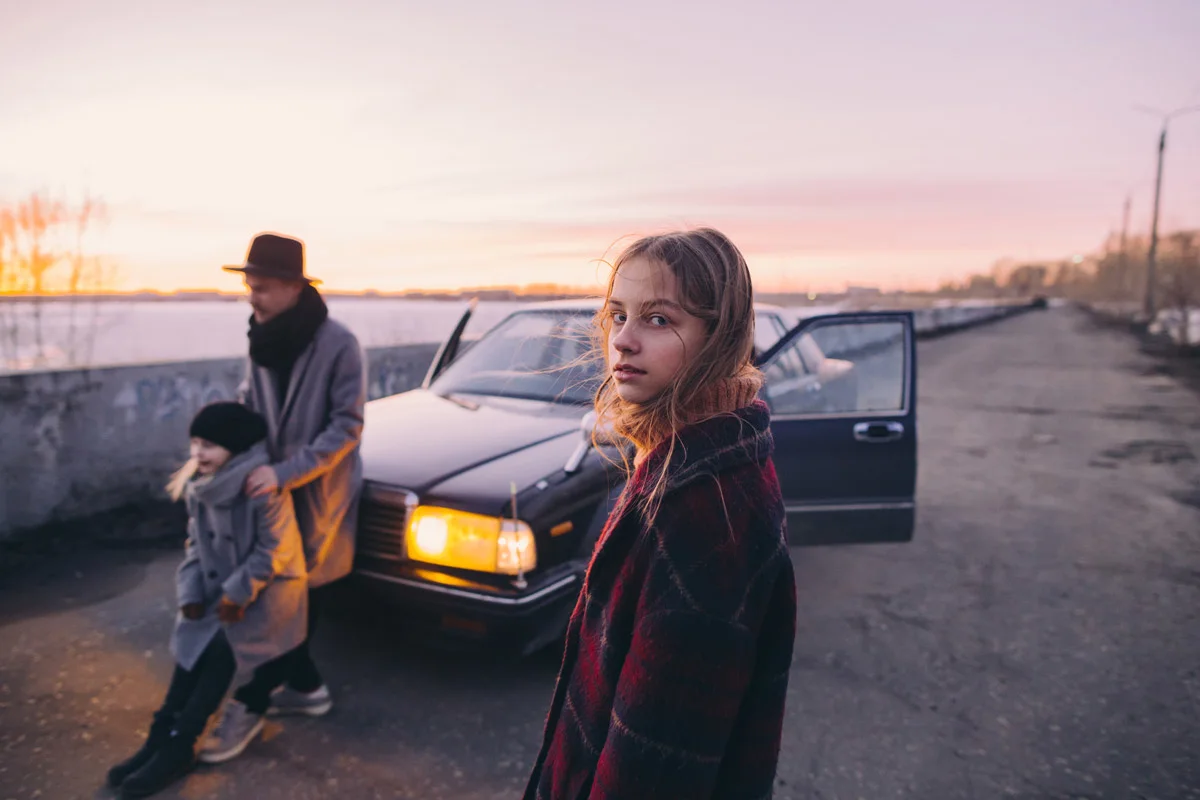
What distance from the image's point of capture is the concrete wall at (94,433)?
4.99m

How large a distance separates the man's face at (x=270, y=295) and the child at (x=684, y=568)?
215cm

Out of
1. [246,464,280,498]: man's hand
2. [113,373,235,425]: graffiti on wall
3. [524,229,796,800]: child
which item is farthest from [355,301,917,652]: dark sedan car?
[113,373,235,425]: graffiti on wall

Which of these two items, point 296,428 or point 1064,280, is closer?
point 296,428

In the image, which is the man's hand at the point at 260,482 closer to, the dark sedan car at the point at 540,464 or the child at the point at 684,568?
the dark sedan car at the point at 540,464

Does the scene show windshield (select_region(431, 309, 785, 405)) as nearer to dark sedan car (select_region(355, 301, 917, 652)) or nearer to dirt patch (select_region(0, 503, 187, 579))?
dark sedan car (select_region(355, 301, 917, 652))

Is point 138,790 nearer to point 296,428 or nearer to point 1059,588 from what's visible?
point 296,428

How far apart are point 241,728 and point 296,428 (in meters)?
1.13

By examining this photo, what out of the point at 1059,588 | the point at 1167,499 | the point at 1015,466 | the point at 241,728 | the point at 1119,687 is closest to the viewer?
the point at 241,728

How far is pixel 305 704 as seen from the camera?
128 inches

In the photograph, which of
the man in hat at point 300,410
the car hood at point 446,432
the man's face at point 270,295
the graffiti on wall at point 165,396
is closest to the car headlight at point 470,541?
the car hood at point 446,432

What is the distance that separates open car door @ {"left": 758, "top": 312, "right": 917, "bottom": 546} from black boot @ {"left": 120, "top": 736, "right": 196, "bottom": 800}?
115 inches

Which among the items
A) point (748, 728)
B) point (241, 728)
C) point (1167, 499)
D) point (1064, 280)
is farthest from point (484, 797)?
point (1064, 280)

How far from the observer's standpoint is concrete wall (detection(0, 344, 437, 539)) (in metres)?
5.00

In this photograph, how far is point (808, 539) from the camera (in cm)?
437
